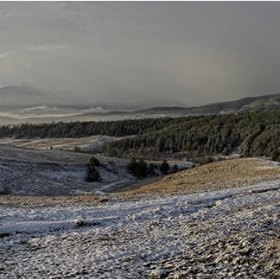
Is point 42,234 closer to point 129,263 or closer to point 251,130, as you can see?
point 129,263

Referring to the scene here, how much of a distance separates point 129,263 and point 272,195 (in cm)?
1281

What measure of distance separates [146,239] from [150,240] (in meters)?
0.23

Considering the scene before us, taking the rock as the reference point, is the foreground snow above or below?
below

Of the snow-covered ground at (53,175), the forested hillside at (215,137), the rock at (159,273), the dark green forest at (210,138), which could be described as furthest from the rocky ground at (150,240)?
the forested hillside at (215,137)

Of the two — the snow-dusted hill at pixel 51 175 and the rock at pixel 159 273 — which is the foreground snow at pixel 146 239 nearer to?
the rock at pixel 159 273

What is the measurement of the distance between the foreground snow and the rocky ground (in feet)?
0.10

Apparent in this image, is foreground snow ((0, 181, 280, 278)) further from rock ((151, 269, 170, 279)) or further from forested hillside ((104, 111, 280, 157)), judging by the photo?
forested hillside ((104, 111, 280, 157))

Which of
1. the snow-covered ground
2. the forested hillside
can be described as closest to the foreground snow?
the snow-covered ground

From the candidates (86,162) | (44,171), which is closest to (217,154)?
(86,162)

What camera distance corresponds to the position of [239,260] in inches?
412

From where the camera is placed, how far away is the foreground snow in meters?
10.1

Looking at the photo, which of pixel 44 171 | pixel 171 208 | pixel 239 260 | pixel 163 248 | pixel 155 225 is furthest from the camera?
pixel 44 171

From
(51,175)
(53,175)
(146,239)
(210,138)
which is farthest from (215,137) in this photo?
(146,239)

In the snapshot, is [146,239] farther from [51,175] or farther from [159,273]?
[51,175]
